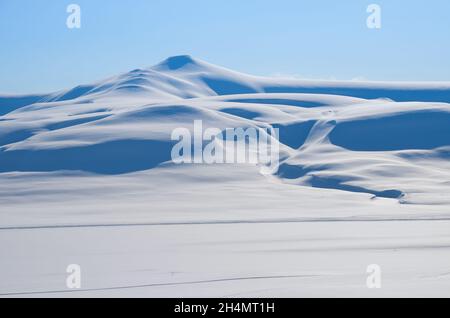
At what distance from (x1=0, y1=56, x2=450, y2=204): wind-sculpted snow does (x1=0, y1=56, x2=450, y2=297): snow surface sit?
0.18 meters

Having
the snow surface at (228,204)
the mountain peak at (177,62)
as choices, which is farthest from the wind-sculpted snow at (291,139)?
the mountain peak at (177,62)

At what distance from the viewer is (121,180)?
49.2 meters

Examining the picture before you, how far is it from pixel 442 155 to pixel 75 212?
31.6m

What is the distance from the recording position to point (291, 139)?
217ft

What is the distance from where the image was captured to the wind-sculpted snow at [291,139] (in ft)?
160

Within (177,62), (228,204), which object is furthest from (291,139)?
(177,62)

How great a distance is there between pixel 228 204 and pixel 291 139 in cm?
2883

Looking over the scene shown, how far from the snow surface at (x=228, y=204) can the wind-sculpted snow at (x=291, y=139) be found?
0.57ft

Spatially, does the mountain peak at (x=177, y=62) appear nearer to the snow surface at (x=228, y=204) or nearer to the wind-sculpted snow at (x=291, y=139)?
the snow surface at (x=228, y=204)

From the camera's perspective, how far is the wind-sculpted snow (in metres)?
48.9

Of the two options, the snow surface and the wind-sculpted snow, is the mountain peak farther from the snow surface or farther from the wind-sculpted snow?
the wind-sculpted snow

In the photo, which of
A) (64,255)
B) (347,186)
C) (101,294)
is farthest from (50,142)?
(101,294)

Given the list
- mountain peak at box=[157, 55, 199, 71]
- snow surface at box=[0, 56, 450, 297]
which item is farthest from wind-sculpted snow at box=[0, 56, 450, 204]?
mountain peak at box=[157, 55, 199, 71]

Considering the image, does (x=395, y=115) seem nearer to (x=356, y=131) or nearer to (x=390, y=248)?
(x=356, y=131)
